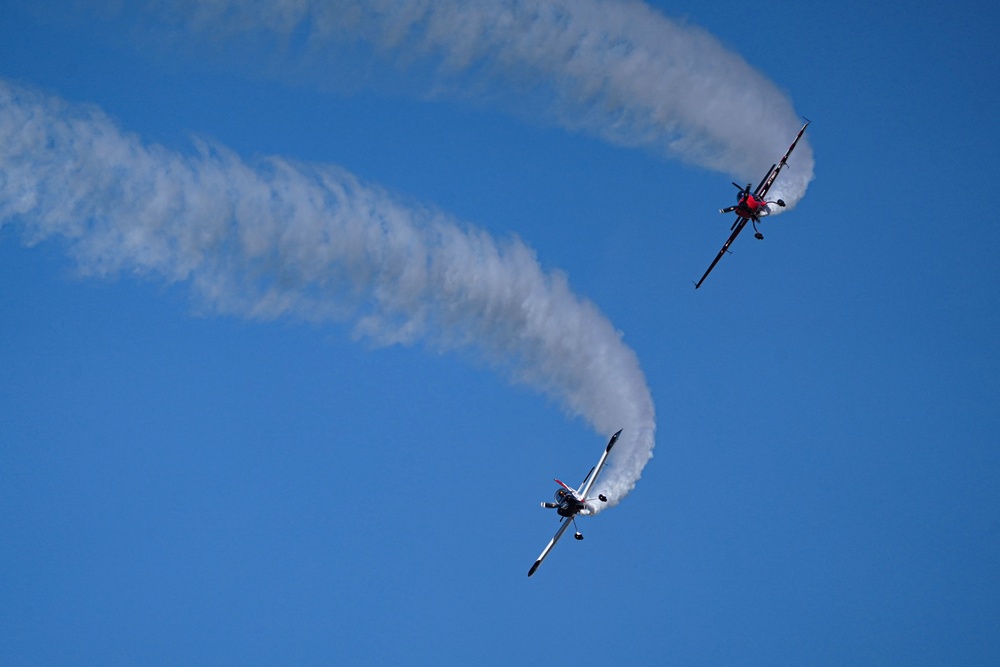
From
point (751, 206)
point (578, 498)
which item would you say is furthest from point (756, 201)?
point (578, 498)

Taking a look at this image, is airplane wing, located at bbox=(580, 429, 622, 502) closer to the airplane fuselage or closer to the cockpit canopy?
the cockpit canopy

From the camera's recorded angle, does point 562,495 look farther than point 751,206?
No

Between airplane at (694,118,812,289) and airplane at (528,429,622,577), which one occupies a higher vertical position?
airplane at (694,118,812,289)

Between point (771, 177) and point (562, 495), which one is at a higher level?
point (771, 177)

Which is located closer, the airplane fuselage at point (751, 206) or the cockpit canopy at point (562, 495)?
the cockpit canopy at point (562, 495)

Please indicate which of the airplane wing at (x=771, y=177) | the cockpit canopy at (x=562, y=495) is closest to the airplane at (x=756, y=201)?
the airplane wing at (x=771, y=177)

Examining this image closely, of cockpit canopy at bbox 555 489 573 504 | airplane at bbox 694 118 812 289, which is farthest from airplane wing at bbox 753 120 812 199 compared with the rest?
cockpit canopy at bbox 555 489 573 504

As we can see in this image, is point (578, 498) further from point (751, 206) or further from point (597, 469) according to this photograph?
point (751, 206)

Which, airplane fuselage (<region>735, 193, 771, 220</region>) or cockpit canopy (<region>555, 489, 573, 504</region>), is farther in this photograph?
airplane fuselage (<region>735, 193, 771, 220</region>)

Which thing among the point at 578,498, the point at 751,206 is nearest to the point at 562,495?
the point at 578,498

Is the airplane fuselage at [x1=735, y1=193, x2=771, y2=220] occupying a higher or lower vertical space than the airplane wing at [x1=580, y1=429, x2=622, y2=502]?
higher

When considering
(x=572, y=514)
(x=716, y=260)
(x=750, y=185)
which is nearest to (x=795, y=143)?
(x=750, y=185)

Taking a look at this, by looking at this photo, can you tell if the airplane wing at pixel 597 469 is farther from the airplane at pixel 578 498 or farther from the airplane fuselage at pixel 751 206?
the airplane fuselage at pixel 751 206

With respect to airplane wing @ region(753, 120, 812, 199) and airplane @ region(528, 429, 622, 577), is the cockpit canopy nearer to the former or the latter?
airplane @ region(528, 429, 622, 577)
